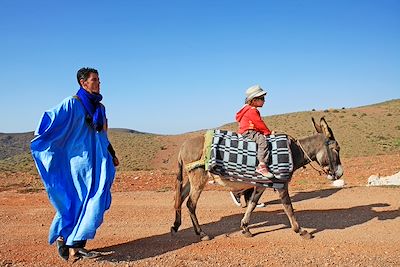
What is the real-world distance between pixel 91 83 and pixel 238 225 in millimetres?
3633

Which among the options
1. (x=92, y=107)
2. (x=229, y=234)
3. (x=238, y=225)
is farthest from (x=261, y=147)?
(x=92, y=107)

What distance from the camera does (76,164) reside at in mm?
5605

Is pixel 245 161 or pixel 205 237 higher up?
pixel 245 161

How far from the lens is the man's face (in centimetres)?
567

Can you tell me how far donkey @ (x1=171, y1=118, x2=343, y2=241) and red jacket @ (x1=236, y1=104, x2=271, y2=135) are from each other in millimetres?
658

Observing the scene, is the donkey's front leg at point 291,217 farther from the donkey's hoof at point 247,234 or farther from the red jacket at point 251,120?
the red jacket at point 251,120

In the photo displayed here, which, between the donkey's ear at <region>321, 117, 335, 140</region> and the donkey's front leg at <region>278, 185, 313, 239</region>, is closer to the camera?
the donkey's front leg at <region>278, 185, 313, 239</region>

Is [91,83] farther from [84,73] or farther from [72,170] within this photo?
[72,170]

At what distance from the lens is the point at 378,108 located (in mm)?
49656

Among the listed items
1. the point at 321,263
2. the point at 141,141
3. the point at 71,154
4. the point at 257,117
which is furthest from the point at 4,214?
the point at 141,141

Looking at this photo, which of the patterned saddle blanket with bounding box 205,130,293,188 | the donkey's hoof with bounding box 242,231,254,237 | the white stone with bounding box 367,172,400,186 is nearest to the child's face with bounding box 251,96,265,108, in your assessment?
the patterned saddle blanket with bounding box 205,130,293,188

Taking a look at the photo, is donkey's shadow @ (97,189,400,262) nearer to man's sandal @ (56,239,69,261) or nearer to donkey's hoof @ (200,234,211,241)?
donkey's hoof @ (200,234,211,241)

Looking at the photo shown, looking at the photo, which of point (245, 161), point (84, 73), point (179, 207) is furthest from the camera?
point (179, 207)

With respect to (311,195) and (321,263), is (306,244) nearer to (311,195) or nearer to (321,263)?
(321,263)
